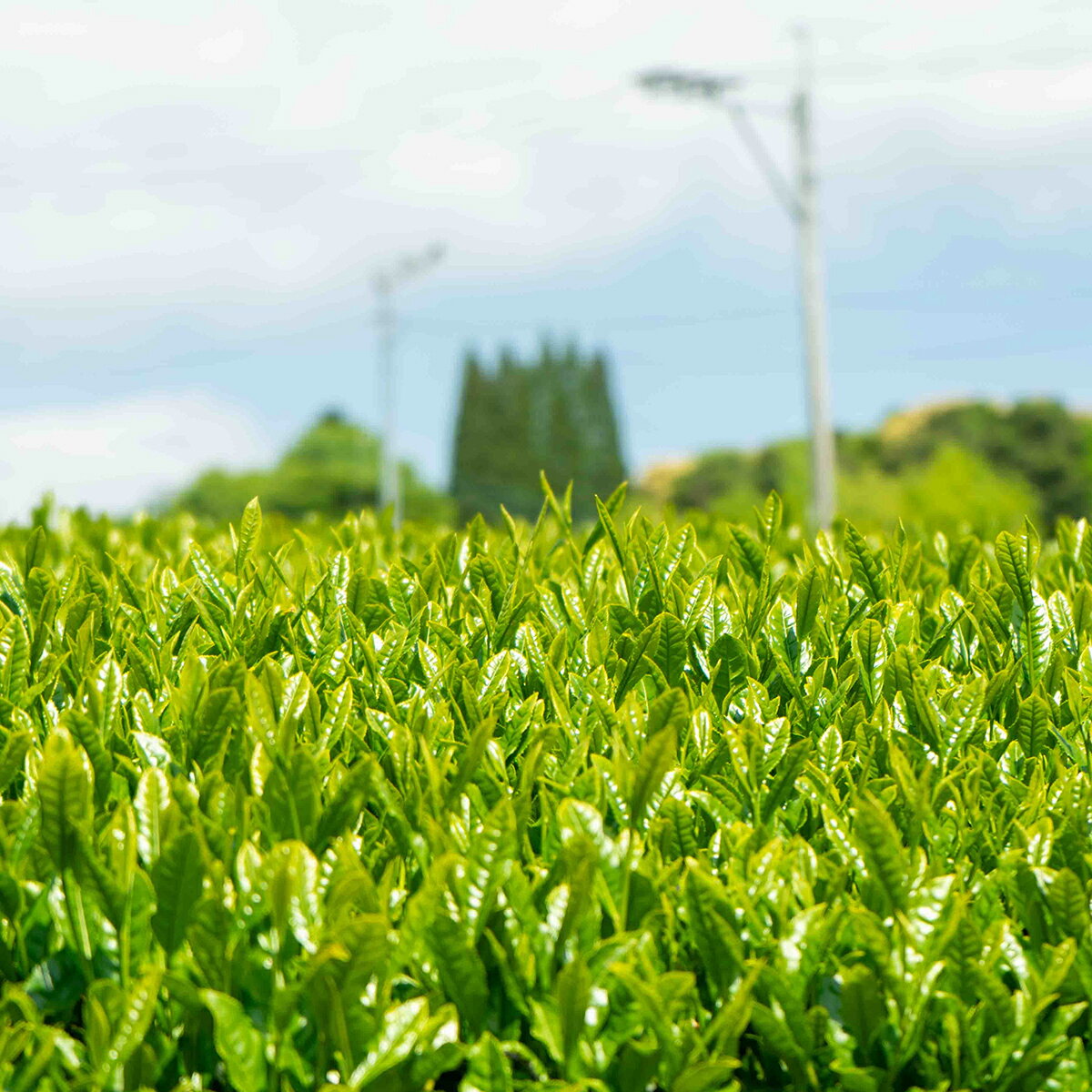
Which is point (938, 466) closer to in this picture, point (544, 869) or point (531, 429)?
point (531, 429)

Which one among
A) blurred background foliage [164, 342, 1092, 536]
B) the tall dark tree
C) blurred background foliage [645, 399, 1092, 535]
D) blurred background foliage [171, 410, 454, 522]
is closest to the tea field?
blurred background foliage [645, 399, 1092, 535]

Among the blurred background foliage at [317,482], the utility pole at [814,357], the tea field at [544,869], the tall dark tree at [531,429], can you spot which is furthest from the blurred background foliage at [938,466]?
the tea field at [544,869]

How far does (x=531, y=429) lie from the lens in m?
82.4

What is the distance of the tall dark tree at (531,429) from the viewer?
81188 mm

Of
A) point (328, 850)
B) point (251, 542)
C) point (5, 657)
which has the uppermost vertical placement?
point (251, 542)

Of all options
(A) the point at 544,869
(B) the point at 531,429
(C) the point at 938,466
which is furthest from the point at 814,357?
(B) the point at 531,429

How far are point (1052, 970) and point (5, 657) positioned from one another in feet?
6.51

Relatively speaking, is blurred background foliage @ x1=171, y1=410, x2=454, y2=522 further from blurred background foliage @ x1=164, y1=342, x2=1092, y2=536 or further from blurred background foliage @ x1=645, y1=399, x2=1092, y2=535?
blurred background foliage @ x1=645, y1=399, x2=1092, y2=535

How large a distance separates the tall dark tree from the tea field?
253 ft

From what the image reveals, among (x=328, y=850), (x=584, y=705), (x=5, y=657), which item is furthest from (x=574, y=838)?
(x=5, y=657)

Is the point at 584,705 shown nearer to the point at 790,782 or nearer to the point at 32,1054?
the point at 790,782

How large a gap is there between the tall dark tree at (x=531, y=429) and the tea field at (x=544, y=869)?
76996 millimetres

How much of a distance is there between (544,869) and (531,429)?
3187 inches

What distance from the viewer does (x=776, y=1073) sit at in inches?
69.4
